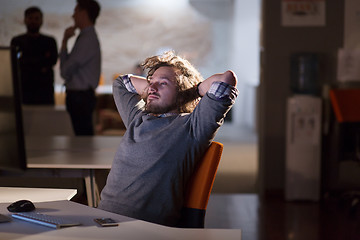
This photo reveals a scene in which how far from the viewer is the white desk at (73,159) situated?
2.79 metres

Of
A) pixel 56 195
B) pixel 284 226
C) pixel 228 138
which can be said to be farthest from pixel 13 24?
pixel 56 195

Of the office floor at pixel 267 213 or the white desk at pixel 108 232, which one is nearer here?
the white desk at pixel 108 232

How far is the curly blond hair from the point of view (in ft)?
7.37

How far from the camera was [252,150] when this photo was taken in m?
6.08

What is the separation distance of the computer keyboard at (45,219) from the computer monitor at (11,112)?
191 millimetres

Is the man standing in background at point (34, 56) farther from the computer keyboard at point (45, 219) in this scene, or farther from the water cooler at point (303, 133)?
the computer keyboard at point (45, 219)

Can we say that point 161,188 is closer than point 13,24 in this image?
Yes

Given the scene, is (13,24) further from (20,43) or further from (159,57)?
(159,57)

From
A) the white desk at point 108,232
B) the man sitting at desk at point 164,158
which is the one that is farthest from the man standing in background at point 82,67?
the white desk at point 108,232

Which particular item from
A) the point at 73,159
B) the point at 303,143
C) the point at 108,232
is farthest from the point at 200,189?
the point at 303,143

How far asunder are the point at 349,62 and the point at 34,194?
3.81 metres

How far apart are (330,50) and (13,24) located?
9.65 feet

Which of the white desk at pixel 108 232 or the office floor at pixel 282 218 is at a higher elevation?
the white desk at pixel 108 232

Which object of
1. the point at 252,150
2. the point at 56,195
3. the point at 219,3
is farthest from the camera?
the point at 252,150
